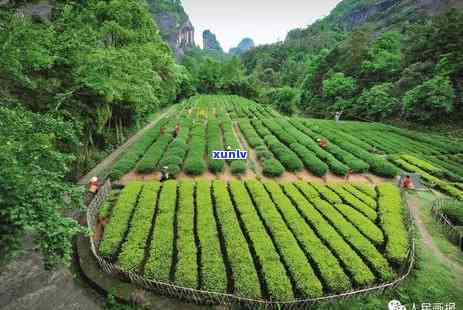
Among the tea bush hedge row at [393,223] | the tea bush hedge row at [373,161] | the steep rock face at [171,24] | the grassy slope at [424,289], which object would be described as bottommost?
the grassy slope at [424,289]

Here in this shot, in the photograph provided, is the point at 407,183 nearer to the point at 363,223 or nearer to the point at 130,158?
the point at 363,223

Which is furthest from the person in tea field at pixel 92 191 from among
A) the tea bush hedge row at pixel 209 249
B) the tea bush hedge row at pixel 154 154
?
the tea bush hedge row at pixel 209 249

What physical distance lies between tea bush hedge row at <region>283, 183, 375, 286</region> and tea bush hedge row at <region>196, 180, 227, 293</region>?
4.69 m

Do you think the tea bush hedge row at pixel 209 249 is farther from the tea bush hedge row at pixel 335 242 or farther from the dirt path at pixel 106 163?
the dirt path at pixel 106 163

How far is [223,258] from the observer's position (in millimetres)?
9570

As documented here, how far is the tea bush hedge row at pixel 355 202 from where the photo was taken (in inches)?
506

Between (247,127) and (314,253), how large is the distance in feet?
68.8

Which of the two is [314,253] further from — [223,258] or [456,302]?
[456,302]

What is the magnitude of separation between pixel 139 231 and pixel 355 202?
1166 cm

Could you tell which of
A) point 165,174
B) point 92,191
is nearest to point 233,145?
point 165,174

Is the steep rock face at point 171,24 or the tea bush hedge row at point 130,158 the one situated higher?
the steep rock face at point 171,24

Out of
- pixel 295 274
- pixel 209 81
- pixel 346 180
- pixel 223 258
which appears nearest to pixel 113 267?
pixel 223 258

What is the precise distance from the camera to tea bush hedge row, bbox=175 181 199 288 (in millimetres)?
8250

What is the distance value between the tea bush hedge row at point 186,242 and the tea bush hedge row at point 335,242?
223 inches
